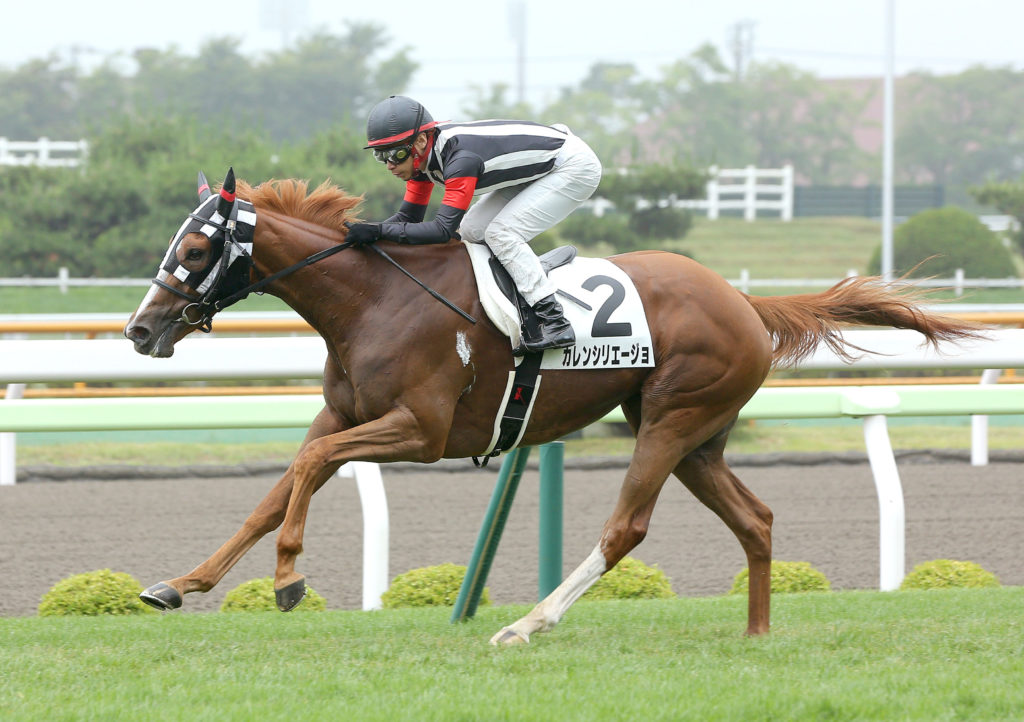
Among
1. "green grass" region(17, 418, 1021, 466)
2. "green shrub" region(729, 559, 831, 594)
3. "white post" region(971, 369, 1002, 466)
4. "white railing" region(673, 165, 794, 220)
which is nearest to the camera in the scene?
"green shrub" region(729, 559, 831, 594)

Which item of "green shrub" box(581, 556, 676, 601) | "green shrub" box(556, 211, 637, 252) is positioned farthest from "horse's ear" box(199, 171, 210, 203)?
"green shrub" box(556, 211, 637, 252)

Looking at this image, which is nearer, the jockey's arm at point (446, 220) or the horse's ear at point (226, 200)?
the horse's ear at point (226, 200)

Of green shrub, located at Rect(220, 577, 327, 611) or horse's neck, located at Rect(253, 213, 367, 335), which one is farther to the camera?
green shrub, located at Rect(220, 577, 327, 611)

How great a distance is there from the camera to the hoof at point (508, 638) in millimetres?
3910

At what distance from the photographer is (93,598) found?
4809 mm

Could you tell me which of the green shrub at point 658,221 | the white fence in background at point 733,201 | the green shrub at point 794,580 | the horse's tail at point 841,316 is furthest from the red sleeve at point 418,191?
the green shrub at point 658,221

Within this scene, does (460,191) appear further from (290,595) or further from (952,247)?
(952,247)

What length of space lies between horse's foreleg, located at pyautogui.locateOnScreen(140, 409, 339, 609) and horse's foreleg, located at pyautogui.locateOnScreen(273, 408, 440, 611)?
7 cm

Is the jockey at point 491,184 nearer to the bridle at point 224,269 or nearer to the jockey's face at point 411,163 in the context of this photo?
the jockey's face at point 411,163

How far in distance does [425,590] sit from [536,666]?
1658 mm

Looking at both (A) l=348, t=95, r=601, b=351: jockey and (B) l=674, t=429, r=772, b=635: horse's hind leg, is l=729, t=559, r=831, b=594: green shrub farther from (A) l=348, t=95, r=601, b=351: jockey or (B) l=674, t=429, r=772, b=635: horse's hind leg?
(A) l=348, t=95, r=601, b=351: jockey

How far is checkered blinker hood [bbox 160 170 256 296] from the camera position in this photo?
3.87 m

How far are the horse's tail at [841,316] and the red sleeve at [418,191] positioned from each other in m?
1.24

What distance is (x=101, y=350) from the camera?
201 inches
